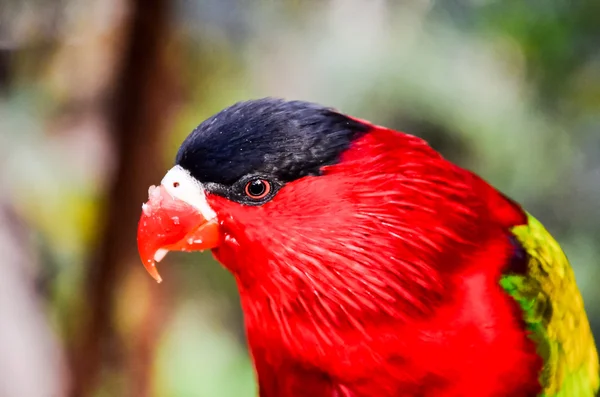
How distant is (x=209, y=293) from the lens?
97 centimetres

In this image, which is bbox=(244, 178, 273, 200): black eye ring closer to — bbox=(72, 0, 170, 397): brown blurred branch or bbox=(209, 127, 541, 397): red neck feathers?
bbox=(209, 127, 541, 397): red neck feathers

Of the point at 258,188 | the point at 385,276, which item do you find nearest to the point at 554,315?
the point at 385,276

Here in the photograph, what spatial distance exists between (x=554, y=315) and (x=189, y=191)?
0.45 meters

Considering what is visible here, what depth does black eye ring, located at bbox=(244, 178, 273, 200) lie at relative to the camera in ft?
1.71

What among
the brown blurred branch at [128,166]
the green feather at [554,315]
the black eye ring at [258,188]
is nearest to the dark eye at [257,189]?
the black eye ring at [258,188]

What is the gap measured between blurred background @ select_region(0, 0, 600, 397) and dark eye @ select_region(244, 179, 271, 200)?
13.9 inches

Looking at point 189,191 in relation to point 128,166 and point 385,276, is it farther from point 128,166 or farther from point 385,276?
point 128,166

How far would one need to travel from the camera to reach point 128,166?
0.94 metres

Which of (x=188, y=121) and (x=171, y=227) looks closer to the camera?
(x=171, y=227)

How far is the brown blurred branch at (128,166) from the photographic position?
35.1 inches

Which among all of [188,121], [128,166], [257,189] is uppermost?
[257,189]

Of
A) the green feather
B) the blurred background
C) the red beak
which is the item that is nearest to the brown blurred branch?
the blurred background

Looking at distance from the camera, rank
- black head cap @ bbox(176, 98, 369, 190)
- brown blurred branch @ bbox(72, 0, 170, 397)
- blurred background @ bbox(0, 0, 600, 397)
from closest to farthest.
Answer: black head cap @ bbox(176, 98, 369, 190)
blurred background @ bbox(0, 0, 600, 397)
brown blurred branch @ bbox(72, 0, 170, 397)

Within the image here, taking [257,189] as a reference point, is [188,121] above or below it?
below
